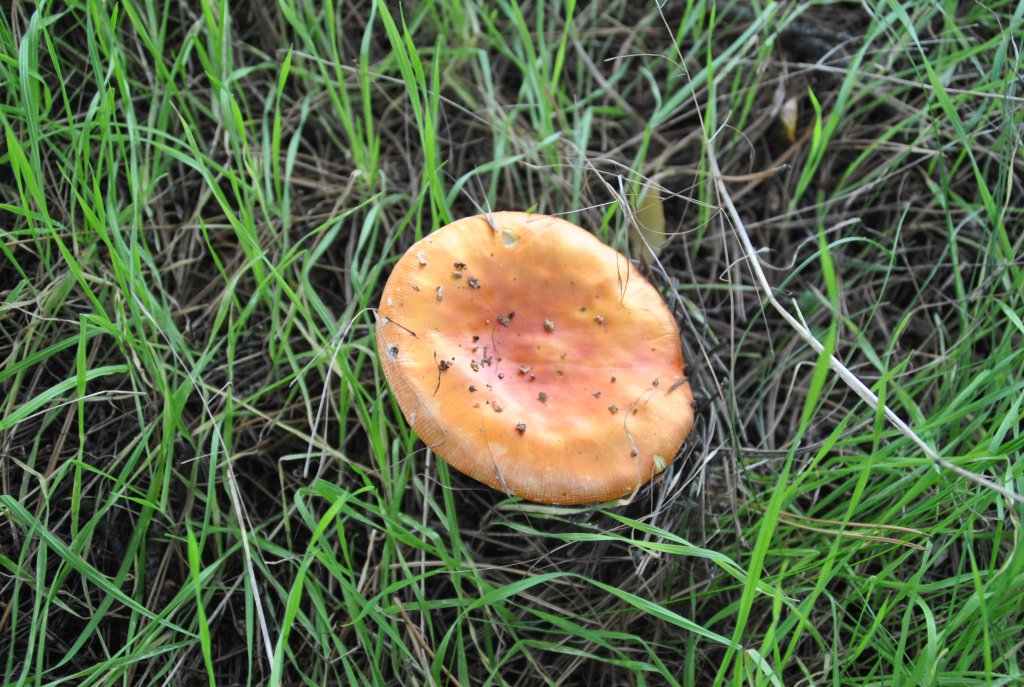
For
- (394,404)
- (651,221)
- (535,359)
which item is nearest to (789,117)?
(651,221)

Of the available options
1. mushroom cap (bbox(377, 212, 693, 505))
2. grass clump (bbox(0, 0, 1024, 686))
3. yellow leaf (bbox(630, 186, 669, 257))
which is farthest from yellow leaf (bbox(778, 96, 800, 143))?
mushroom cap (bbox(377, 212, 693, 505))

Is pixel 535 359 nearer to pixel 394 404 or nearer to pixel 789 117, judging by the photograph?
pixel 394 404

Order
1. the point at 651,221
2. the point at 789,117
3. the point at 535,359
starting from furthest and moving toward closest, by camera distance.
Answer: the point at 789,117 < the point at 651,221 < the point at 535,359

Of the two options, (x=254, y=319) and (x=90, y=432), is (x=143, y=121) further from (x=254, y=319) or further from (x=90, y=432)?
(x=90, y=432)

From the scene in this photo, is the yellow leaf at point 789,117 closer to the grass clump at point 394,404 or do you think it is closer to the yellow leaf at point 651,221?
the grass clump at point 394,404

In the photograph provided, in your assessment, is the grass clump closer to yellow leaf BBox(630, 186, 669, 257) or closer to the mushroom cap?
yellow leaf BBox(630, 186, 669, 257)

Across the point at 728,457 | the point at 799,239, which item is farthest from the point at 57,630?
the point at 799,239
